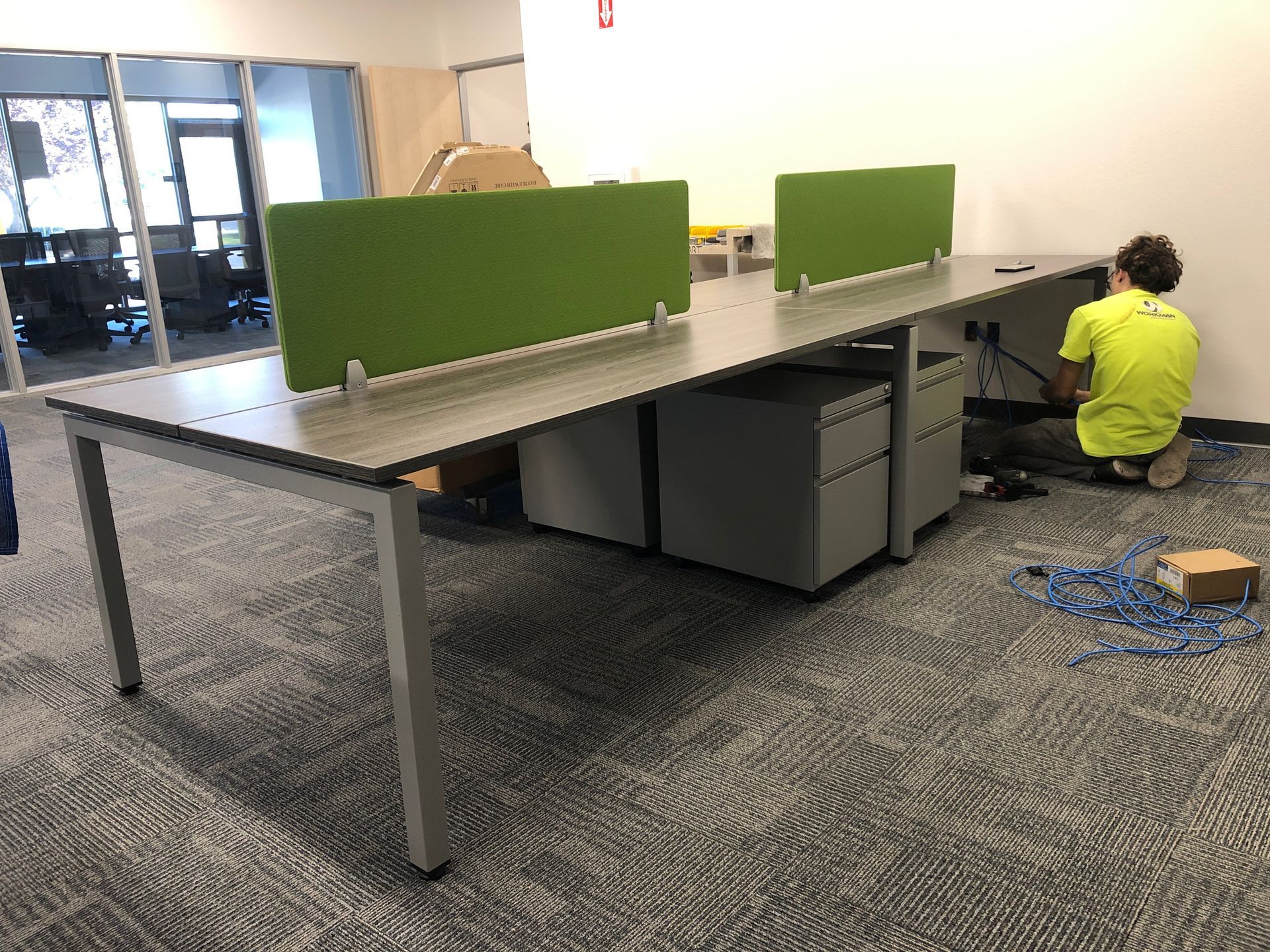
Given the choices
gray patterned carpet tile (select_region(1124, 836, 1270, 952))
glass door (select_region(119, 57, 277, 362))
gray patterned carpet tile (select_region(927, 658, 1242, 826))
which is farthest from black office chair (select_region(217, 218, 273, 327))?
gray patterned carpet tile (select_region(1124, 836, 1270, 952))

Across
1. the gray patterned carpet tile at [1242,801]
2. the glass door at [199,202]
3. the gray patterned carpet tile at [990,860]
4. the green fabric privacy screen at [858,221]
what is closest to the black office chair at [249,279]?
the glass door at [199,202]

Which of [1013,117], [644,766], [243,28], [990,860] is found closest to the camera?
[990,860]

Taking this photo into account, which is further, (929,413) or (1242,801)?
(929,413)

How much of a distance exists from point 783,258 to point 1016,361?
151 centimetres

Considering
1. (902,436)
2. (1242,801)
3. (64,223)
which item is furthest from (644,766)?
(64,223)

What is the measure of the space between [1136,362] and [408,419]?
2.33m

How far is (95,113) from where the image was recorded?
5.66 m

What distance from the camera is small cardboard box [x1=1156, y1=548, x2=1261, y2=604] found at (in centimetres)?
225

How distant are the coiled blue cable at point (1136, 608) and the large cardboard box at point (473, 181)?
5.13ft

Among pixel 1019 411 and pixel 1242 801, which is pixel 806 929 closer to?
pixel 1242 801

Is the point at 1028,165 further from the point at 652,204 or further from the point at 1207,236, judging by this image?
the point at 652,204

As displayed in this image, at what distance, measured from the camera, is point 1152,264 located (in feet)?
10.1

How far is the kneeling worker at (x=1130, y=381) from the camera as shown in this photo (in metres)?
2.96

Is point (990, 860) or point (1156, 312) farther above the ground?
Result: point (1156, 312)
